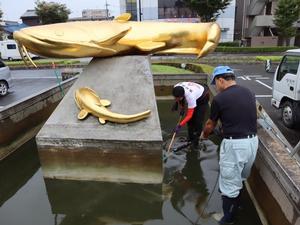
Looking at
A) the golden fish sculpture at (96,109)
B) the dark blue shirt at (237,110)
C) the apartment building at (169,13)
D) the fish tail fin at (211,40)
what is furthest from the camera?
the apartment building at (169,13)

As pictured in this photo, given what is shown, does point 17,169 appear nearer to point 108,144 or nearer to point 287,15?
point 108,144

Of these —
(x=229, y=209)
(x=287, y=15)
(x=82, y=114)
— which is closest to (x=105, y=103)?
(x=82, y=114)

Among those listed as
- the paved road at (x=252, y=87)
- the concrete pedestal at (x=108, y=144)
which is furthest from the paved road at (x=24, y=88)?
the concrete pedestal at (x=108, y=144)

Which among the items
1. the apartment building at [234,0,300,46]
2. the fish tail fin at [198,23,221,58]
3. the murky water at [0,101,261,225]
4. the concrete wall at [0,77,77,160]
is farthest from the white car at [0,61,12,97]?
the apartment building at [234,0,300,46]

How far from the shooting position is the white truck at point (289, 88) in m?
6.82

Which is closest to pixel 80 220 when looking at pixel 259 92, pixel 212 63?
pixel 259 92

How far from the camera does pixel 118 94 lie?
5191 millimetres

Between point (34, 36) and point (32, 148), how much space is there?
2.88 meters

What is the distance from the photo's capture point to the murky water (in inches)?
162

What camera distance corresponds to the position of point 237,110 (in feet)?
10.9

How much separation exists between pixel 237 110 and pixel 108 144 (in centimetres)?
218

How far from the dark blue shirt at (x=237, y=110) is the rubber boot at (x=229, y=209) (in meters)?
0.88

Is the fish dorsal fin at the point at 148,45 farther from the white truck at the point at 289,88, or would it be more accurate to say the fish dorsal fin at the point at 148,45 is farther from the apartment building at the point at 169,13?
the apartment building at the point at 169,13

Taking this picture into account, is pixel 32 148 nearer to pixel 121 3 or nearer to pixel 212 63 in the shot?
pixel 212 63
